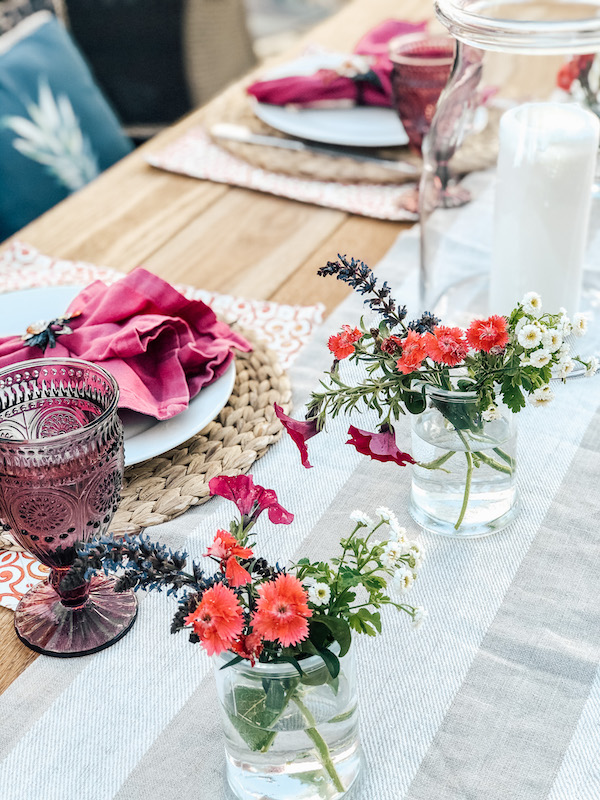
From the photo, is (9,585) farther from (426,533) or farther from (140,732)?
(426,533)

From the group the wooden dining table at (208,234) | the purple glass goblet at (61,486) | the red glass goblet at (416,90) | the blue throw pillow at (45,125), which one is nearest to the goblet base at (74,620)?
the purple glass goblet at (61,486)

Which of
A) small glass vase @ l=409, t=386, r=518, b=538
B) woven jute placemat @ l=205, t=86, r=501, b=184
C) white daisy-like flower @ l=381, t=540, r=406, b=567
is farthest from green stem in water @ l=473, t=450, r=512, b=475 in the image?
woven jute placemat @ l=205, t=86, r=501, b=184

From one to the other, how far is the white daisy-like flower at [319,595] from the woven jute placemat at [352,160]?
3.00 feet

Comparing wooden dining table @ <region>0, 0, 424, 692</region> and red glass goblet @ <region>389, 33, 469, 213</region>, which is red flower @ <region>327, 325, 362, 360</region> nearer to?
wooden dining table @ <region>0, 0, 424, 692</region>

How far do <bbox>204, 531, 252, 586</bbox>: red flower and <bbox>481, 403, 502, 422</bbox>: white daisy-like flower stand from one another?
219 millimetres

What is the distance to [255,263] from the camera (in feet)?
3.78

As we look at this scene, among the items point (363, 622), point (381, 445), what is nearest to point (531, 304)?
point (381, 445)

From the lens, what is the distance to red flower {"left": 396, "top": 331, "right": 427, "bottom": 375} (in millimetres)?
597

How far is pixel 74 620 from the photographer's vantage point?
645 millimetres

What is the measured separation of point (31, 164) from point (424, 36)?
2.46 ft

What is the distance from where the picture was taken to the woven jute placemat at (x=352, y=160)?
1295mm

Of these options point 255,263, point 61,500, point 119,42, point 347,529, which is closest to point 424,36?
point 255,263

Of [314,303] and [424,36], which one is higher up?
[424,36]

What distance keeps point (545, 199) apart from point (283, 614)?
0.59 m
